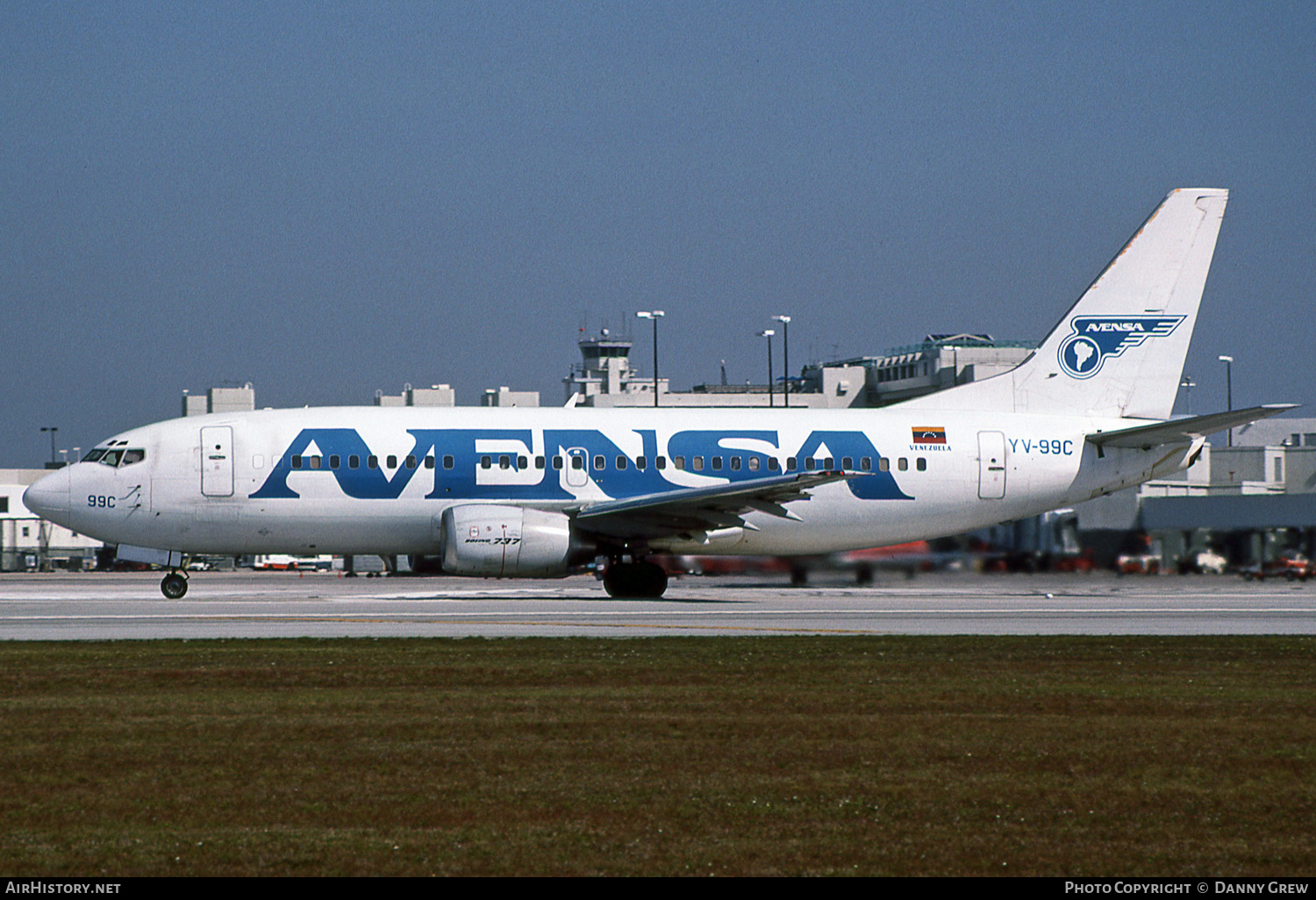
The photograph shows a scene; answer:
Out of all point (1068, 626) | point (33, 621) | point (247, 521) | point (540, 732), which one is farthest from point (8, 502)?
point (540, 732)

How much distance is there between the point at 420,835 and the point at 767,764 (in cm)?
318

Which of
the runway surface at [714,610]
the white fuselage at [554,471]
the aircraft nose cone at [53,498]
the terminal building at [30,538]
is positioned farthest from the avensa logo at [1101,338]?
the terminal building at [30,538]

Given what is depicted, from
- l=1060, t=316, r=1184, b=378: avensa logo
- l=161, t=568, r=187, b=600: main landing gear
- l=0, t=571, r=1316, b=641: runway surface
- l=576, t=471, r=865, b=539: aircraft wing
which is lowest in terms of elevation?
l=0, t=571, r=1316, b=641: runway surface

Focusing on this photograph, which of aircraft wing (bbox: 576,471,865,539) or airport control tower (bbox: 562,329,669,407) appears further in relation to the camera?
airport control tower (bbox: 562,329,669,407)

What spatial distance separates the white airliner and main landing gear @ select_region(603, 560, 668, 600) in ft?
0.13

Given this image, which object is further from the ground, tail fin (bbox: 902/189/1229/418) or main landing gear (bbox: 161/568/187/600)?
tail fin (bbox: 902/189/1229/418)

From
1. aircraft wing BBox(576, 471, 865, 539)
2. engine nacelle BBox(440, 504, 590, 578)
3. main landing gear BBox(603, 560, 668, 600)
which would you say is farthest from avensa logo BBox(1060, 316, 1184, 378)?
engine nacelle BBox(440, 504, 590, 578)

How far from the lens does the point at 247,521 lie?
107ft

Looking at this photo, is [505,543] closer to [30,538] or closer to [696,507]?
[696,507]

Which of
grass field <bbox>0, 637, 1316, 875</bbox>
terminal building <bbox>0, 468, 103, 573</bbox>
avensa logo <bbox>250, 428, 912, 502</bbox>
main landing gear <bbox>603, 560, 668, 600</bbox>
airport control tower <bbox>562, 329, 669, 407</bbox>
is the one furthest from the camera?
airport control tower <bbox>562, 329, 669, 407</bbox>

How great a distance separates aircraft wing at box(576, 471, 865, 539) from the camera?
3136 centimetres

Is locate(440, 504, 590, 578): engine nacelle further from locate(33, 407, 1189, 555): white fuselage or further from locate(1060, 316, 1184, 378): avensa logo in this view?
locate(1060, 316, 1184, 378): avensa logo

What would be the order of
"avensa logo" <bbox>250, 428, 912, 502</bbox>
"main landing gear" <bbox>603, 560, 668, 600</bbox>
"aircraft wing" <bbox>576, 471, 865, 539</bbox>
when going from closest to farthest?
"aircraft wing" <bbox>576, 471, 865, 539</bbox>, "avensa logo" <bbox>250, 428, 912, 502</bbox>, "main landing gear" <bbox>603, 560, 668, 600</bbox>
